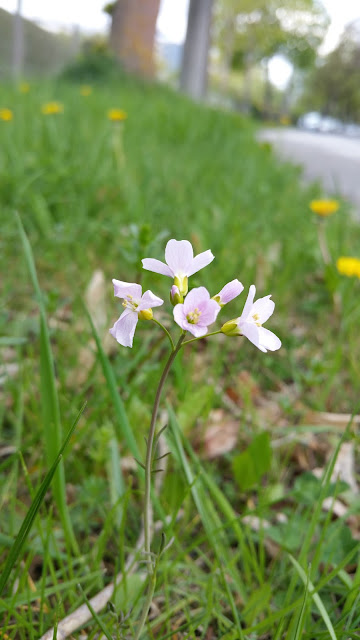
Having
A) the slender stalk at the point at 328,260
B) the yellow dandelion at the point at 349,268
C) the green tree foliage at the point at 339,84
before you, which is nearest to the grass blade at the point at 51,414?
the yellow dandelion at the point at 349,268

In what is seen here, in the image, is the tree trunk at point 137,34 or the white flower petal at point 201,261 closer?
the white flower petal at point 201,261

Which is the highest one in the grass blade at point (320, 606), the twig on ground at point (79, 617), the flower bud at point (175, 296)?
the flower bud at point (175, 296)

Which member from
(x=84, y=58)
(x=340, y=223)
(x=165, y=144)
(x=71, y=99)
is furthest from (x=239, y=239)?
(x=84, y=58)

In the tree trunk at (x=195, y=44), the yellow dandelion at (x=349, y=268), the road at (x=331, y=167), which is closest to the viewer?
the yellow dandelion at (x=349, y=268)

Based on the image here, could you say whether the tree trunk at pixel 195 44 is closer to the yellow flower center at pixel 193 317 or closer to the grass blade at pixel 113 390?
the grass blade at pixel 113 390

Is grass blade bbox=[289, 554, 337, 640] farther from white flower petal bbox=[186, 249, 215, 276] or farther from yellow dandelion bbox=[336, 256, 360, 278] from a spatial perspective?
yellow dandelion bbox=[336, 256, 360, 278]

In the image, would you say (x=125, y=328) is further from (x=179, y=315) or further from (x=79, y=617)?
(x=79, y=617)

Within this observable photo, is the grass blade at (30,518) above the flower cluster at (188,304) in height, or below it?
below
